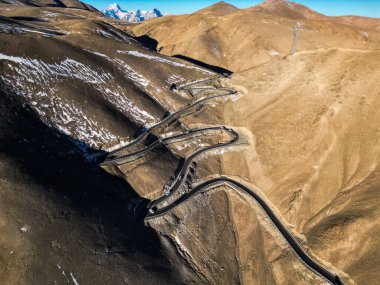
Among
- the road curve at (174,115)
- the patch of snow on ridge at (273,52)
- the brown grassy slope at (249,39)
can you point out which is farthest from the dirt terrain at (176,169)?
the brown grassy slope at (249,39)

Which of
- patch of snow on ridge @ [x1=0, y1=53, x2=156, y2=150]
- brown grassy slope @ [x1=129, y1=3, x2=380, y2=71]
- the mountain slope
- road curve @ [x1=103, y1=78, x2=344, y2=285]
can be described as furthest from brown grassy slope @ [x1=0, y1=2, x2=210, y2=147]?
brown grassy slope @ [x1=129, y1=3, x2=380, y2=71]

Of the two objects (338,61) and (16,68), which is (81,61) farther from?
(338,61)

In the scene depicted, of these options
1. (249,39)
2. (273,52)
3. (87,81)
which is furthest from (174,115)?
(249,39)

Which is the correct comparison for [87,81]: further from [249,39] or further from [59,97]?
[249,39]

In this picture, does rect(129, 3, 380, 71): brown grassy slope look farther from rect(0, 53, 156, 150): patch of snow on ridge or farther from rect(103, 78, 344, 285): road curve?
rect(103, 78, 344, 285): road curve

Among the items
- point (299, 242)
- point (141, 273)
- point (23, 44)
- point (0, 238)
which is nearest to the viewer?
point (0, 238)

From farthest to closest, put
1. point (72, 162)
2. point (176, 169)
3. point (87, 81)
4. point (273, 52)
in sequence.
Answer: point (273, 52)
point (87, 81)
point (176, 169)
point (72, 162)

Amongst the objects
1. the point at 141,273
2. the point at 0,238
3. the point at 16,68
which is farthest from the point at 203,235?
the point at 16,68
